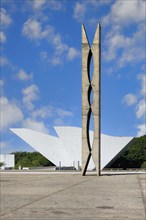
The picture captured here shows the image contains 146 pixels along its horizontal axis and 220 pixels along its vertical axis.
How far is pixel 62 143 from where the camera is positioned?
39688mm

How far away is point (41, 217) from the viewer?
6387 mm

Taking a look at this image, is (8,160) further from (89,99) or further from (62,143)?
(89,99)

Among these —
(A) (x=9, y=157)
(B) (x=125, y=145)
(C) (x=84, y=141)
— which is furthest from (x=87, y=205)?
(A) (x=9, y=157)

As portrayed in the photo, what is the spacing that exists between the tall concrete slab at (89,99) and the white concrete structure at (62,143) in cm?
1363

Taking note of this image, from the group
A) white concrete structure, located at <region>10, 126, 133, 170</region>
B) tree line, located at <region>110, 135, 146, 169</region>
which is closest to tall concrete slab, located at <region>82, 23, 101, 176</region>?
white concrete structure, located at <region>10, 126, 133, 170</region>

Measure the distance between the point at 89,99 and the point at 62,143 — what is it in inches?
624

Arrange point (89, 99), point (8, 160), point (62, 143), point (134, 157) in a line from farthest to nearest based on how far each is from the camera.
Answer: point (134, 157) → point (8, 160) → point (62, 143) → point (89, 99)

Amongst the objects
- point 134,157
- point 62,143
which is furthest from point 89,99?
point 134,157

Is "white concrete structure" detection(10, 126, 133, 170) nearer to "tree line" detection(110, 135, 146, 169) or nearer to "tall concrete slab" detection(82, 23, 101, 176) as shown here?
"tall concrete slab" detection(82, 23, 101, 176)

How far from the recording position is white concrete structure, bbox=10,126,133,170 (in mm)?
37875

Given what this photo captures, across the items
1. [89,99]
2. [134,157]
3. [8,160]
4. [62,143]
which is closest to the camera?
[89,99]

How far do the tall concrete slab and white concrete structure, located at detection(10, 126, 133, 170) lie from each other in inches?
537

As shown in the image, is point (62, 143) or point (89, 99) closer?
point (89, 99)

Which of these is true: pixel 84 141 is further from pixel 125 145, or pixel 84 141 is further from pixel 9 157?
pixel 9 157
